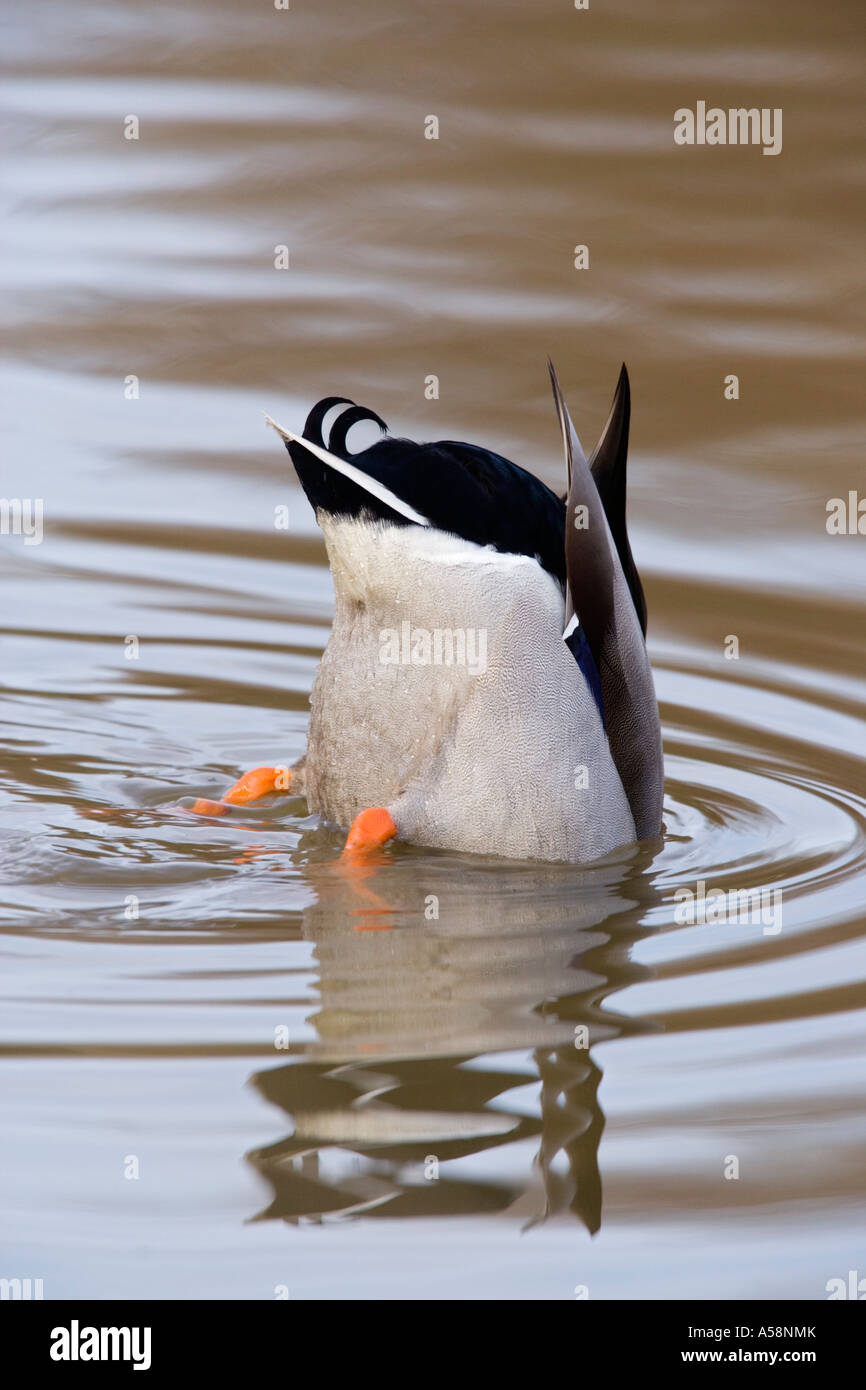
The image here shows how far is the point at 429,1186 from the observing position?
2.88 meters

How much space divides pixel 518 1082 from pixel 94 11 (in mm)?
9603

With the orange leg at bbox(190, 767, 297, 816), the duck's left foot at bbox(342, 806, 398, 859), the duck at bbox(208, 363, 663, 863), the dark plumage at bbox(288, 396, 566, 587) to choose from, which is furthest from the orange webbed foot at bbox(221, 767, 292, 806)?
the dark plumage at bbox(288, 396, 566, 587)

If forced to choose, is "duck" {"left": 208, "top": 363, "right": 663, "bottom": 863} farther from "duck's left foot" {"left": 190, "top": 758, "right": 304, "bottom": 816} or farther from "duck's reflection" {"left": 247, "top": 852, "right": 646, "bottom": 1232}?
"duck's left foot" {"left": 190, "top": 758, "right": 304, "bottom": 816}

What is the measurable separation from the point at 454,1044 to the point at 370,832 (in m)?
0.97

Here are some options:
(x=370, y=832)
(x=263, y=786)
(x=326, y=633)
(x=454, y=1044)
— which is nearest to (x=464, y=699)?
(x=370, y=832)

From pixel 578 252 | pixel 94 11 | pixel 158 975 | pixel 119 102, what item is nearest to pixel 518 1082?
pixel 158 975

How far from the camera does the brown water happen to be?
294 cm

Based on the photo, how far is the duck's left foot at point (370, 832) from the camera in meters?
4.28

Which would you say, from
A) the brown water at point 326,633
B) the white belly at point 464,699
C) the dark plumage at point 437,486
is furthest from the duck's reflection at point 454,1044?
the dark plumage at point 437,486

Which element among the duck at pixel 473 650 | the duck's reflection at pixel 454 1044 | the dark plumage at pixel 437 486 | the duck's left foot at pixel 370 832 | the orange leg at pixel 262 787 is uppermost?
the dark plumage at pixel 437 486

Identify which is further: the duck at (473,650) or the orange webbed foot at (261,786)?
the orange webbed foot at (261,786)

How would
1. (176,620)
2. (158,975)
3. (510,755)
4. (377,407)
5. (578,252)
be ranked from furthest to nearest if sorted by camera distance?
(578,252) → (377,407) → (176,620) → (510,755) → (158,975)

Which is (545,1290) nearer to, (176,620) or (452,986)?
(452,986)

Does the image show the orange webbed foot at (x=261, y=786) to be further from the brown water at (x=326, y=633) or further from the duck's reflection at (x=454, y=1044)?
the duck's reflection at (x=454, y=1044)
